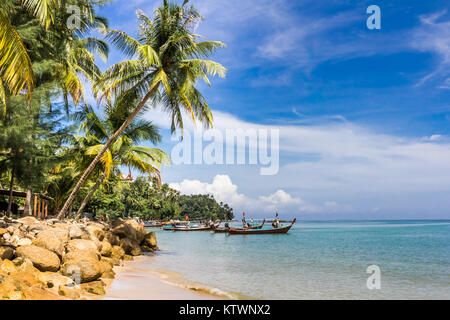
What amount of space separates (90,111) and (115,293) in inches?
529

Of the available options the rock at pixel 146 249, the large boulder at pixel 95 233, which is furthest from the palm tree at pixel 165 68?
the rock at pixel 146 249

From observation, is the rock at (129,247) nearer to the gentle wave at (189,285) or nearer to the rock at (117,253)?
the rock at (117,253)

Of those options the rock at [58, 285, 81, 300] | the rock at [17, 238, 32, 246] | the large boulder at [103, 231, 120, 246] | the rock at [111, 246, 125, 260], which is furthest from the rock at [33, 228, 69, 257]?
the large boulder at [103, 231, 120, 246]

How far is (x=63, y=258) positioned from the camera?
9.13 metres

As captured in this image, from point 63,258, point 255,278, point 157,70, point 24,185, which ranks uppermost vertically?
point 157,70

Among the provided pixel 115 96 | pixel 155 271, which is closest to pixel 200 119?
pixel 115 96

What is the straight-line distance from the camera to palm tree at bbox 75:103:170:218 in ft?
60.8

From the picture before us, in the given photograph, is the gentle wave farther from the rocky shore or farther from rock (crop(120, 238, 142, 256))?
rock (crop(120, 238, 142, 256))

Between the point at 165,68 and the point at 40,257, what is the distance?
9171 millimetres

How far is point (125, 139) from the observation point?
1820cm

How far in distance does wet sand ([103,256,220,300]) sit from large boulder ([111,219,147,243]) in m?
6.78


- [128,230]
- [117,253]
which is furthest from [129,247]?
[117,253]

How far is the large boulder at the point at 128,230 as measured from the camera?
18250mm
